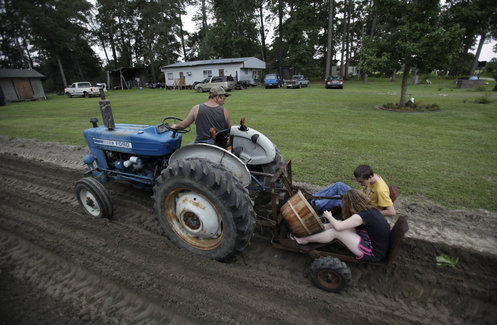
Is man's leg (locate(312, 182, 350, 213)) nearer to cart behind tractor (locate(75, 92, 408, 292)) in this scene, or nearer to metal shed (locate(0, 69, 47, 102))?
cart behind tractor (locate(75, 92, 408, 292))

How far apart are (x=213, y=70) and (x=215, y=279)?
30.5m

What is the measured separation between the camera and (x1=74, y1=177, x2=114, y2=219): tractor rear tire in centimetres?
331

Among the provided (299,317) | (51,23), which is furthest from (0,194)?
(51,23)

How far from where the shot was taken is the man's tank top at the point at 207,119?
2.94 meters

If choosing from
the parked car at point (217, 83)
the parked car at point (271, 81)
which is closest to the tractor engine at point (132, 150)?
the parked car at point (217, 83)

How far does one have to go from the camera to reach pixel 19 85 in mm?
23531

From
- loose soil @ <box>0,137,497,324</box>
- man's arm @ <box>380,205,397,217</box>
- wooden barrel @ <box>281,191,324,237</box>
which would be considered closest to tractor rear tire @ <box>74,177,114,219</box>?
loose soil @ <box>0,137,497,324</box>

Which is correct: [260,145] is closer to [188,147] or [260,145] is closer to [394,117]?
[188,147]

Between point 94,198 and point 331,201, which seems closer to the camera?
point 331,201

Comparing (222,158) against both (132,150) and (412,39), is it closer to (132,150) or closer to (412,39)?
(132,150)

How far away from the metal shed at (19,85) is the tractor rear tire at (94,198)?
25.4 m

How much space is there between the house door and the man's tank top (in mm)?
29532

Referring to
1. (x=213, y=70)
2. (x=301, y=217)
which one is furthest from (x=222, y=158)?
(x=213, y=70)

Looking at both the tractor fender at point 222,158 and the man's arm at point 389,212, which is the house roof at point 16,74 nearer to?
the tractor fender at point 222,158
